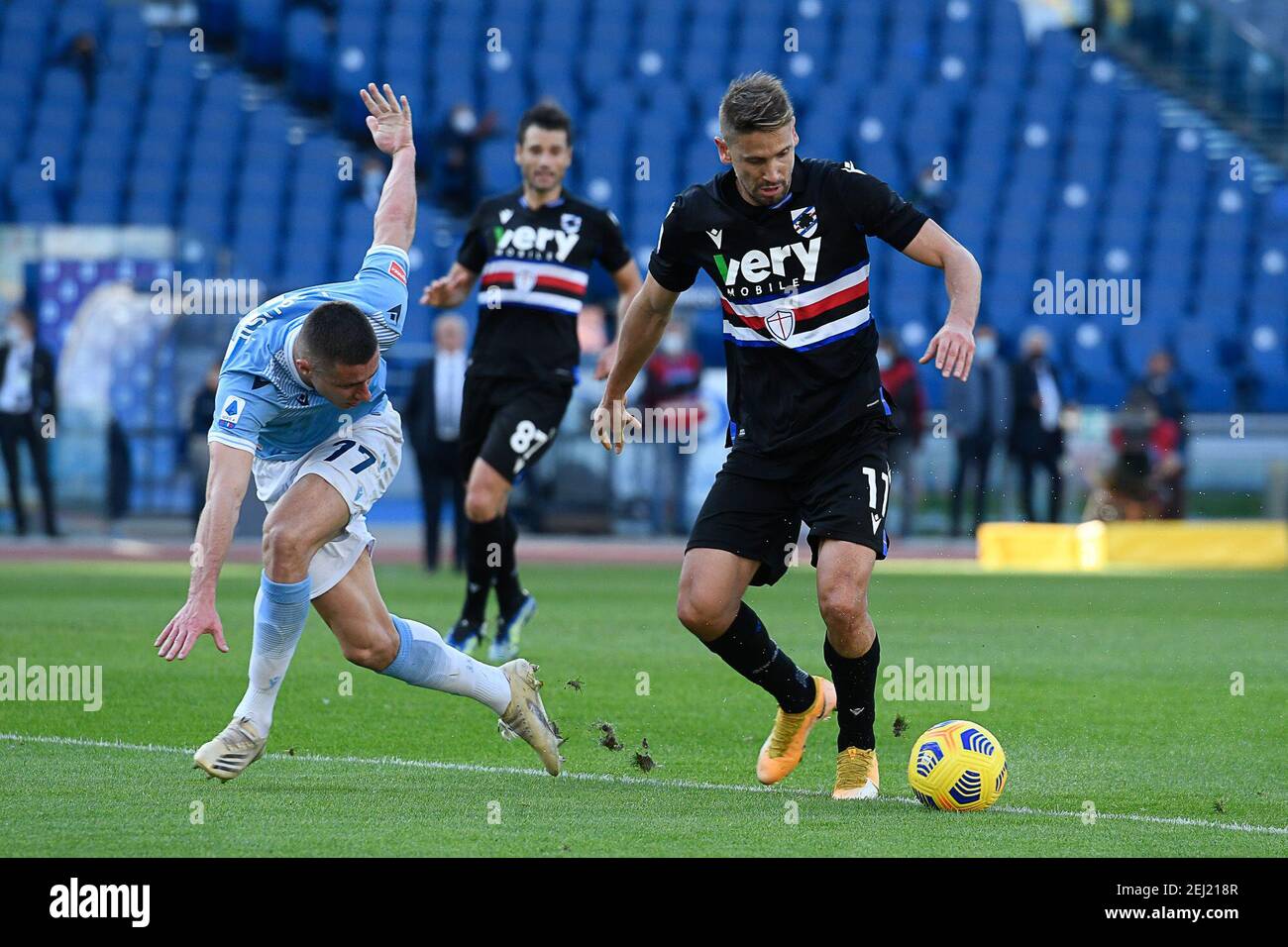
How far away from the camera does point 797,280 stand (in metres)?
6.24

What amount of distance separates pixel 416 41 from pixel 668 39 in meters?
3.46

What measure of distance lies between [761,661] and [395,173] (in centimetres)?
215

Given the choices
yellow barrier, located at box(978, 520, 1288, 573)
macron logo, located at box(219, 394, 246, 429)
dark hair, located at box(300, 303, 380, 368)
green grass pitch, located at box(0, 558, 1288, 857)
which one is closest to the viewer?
green grass pitch, located at box(0, 558, 1288, 857)

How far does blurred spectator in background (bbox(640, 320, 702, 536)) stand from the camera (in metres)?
20.3

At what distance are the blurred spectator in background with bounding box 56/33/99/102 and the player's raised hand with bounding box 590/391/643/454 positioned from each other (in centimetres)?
1974

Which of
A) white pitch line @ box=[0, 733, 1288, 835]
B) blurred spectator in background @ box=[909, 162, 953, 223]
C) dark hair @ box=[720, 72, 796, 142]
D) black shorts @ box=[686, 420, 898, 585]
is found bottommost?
white pitch line @ box=[0, 733, 1288, 835]

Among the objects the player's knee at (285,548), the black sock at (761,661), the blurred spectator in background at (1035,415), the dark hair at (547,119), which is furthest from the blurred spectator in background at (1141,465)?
the player's knee at (285,548)

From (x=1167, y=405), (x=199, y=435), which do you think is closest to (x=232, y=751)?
(x=199, y=435)

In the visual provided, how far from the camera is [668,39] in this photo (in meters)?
26.5

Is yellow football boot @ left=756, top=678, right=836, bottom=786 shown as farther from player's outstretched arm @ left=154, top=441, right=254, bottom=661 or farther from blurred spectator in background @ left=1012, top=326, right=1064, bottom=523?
blurred spectator in background @ left=1012, top=326, right=1064, bottom=523

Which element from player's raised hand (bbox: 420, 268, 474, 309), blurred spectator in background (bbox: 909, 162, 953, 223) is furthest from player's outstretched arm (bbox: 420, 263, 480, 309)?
blurred spectator in background (bbox: 909, 162, 953, 223)

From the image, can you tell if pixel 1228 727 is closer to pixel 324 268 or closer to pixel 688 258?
pixel 688 258

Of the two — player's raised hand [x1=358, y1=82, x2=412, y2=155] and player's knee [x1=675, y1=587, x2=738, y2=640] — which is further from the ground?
player's raised hand [x1=358, y1=82, x2=412, y2=155]
